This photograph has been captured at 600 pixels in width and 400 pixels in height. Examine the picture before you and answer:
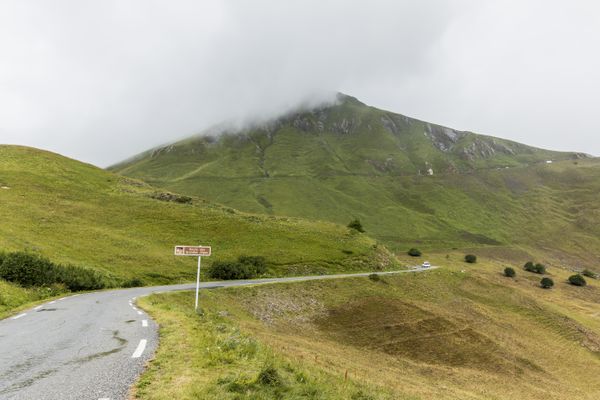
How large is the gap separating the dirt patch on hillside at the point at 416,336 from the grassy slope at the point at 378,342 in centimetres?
13

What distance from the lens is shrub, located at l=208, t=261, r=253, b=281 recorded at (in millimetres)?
56406

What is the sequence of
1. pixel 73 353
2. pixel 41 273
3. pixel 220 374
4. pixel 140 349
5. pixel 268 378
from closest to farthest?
pixel 268 378 < pixel 220 374 < pixel 73 353 < pixel 140 349 < pixel 41 273

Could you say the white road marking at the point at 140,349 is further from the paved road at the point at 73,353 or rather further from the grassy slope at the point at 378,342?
the grassy slope at the point at 378,342

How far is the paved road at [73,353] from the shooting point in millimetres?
8562

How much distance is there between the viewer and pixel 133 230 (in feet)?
225

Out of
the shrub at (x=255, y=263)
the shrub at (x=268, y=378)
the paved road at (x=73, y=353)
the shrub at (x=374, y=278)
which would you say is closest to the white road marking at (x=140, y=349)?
the paved road at (x=73, y=353)

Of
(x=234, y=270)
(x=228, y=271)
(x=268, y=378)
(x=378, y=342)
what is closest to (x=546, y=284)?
(x=378, y=342)

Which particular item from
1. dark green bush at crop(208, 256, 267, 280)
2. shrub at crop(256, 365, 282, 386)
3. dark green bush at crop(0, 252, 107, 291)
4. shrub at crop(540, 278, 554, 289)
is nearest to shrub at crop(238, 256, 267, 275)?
dark green bush at crop(208, 256, 267, 280)

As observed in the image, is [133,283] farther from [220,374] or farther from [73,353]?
[220,374]

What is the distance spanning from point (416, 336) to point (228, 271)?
3006 cm

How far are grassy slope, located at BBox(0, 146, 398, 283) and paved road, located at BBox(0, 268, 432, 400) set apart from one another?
95.2 feet

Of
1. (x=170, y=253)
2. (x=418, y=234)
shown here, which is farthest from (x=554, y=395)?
(x=418, y=234)

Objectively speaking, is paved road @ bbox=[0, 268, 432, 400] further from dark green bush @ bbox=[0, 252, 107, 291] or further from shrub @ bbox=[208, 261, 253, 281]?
shrub @ bbox=[208, 261, 253, 281]

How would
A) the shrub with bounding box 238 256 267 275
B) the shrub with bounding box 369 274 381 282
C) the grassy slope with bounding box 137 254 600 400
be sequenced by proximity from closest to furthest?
the grassy slope with bounding box 137 254 600 400, the shrub with bounding box 369 274 381 282, the shrub with bounding box 238 256 267 275
